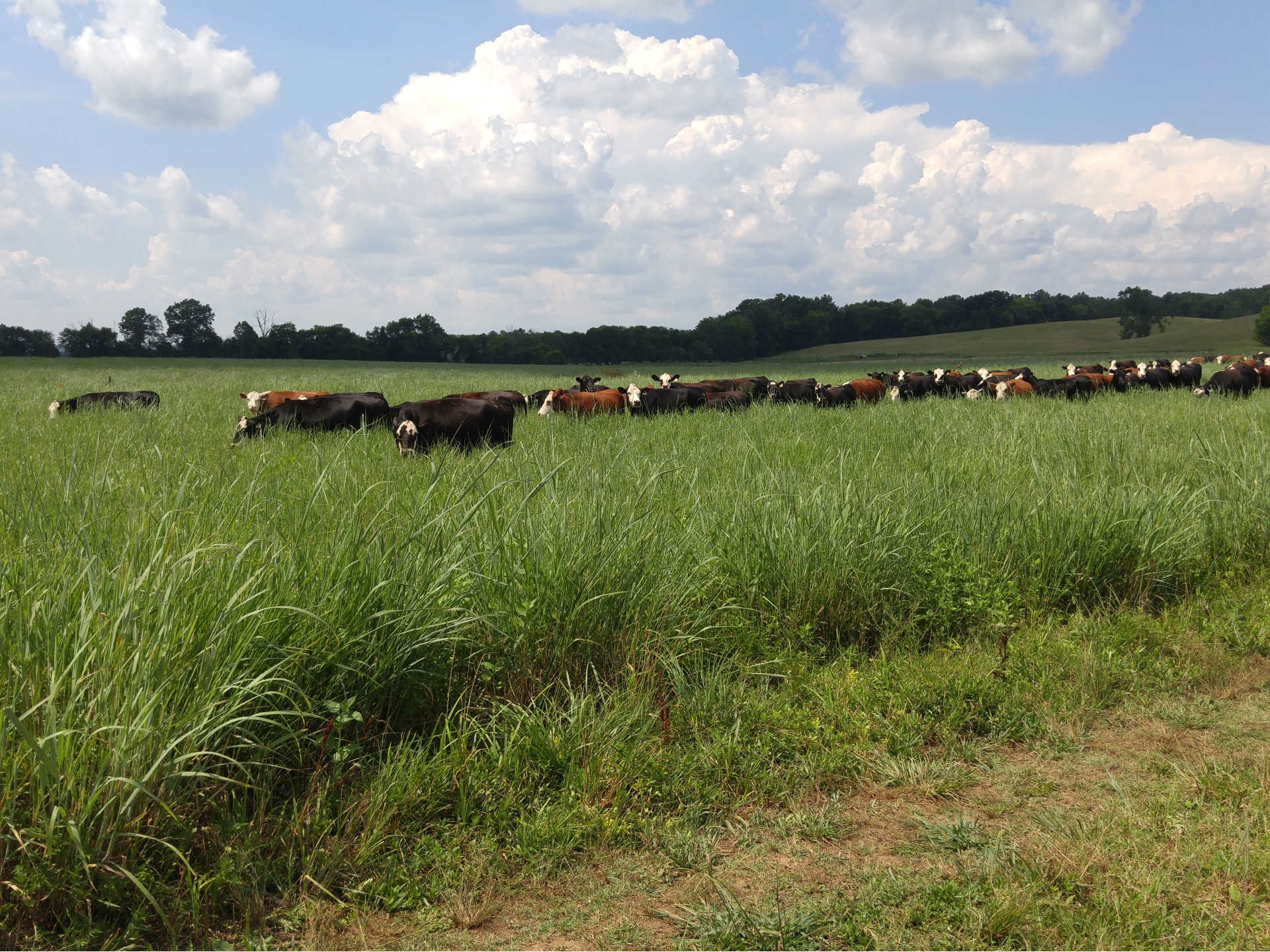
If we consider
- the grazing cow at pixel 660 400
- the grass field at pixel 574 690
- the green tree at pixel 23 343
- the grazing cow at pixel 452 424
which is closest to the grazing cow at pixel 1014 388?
the grazing cow at pixel 660 400

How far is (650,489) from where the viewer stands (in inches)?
229

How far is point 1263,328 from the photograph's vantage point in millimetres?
85625

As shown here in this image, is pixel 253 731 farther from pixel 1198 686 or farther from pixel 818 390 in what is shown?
pixel 818 390

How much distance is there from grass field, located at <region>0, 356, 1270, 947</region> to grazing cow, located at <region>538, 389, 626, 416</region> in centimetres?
984

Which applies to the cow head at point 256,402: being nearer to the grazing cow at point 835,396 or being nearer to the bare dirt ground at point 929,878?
the grazing cow at point 835,396

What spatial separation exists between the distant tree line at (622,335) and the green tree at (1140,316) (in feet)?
0.50

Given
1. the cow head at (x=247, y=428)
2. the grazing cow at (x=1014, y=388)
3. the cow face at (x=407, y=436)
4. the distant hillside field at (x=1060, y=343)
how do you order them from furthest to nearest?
1. the distant hillside field at (x=1060, y=343)
2. the grazing cow at (x=1014, y=388)
3. the cow head at (x=247, y=428)
4. the cow face at (x=407, y=436)

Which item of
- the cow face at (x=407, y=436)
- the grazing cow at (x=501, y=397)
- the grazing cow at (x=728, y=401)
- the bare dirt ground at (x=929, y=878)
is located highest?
the grazing cow at (x=501, y=397)

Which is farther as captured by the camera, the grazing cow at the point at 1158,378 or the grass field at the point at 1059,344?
the grass field at the point at 1059,344

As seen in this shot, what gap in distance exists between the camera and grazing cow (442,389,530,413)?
13.2m

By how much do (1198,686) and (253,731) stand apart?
15.4 feet

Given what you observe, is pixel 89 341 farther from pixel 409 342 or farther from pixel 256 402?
pixel 256 402

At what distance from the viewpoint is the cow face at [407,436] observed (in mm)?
11375

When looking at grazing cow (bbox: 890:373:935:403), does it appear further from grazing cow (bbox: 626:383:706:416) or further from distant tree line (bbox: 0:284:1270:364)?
distant tree line (bbox: 0:284:1270:364)
